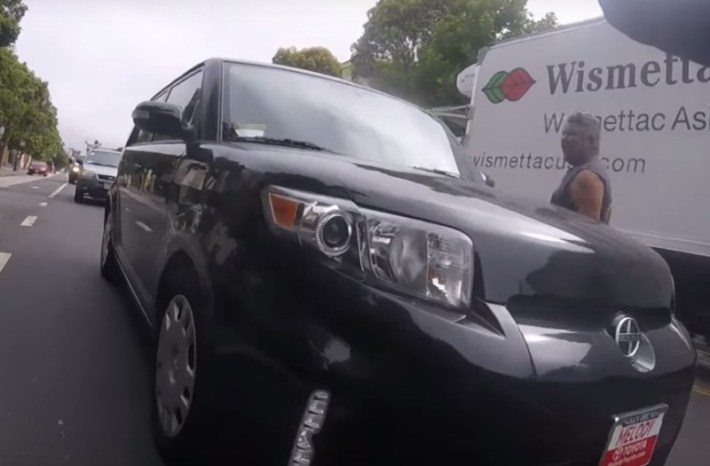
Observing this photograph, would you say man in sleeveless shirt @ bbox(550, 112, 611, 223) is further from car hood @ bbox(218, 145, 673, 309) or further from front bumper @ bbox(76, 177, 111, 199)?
front bumper @ bbox(76, 177, 111, 199)

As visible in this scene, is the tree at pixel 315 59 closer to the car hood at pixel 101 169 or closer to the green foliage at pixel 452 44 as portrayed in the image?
the green foliage at pixel 452 44

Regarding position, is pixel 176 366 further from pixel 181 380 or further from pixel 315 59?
pixel 315 59

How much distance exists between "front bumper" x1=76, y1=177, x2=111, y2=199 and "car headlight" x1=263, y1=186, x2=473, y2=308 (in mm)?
15503

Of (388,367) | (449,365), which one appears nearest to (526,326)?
(449,365)

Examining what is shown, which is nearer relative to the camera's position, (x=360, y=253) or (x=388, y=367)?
(x=388, y=367)

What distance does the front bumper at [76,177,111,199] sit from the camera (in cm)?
1681

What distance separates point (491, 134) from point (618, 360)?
7.22m

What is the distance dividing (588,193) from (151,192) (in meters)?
2.41

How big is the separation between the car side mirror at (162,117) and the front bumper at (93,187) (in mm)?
13937

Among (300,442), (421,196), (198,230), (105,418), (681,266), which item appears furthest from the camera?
(681,266)

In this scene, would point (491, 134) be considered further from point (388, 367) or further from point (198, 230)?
point (388, 367)

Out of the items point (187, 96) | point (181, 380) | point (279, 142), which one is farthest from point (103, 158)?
point (181, 380)

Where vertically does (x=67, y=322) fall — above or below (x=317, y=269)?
below

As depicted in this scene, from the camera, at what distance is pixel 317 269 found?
207 centimetres
